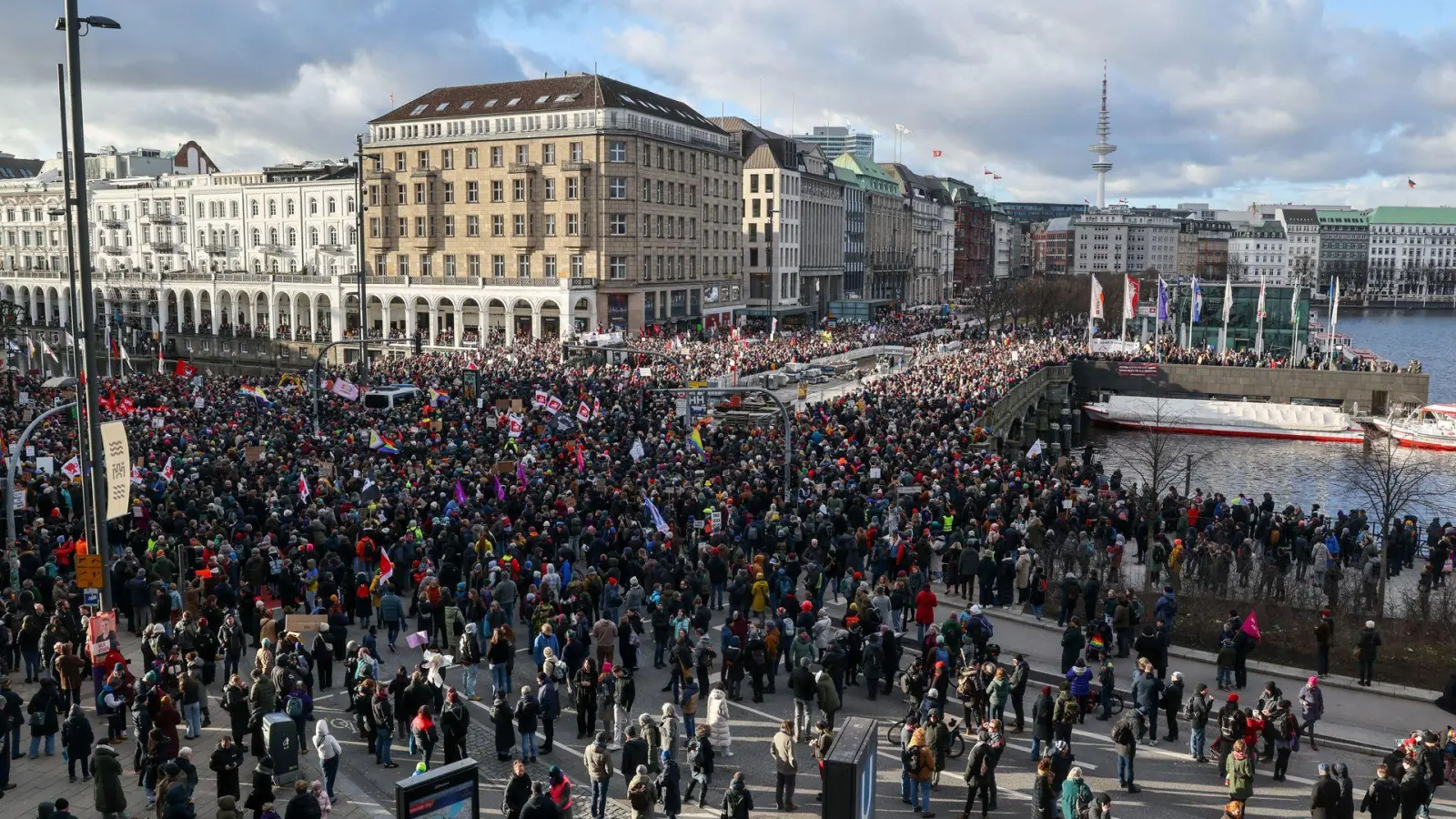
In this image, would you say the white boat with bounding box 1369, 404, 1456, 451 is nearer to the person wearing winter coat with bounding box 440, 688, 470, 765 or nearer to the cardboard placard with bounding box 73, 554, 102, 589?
the person wearing winter coat with bounding box 440, 688, 470, 765

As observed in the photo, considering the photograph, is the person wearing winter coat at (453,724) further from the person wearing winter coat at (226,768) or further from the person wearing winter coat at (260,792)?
the person wearing winter coat at (226,768)

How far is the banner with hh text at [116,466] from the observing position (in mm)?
17344

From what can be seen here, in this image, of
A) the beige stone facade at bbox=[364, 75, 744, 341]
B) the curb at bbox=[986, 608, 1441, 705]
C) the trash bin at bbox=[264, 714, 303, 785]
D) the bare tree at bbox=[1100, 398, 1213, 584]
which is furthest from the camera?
the beige stone facade at bbox=[364, 75, 744, 341]

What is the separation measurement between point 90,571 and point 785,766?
1021 centimetres

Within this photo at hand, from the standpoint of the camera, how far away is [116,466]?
17672 millimetres

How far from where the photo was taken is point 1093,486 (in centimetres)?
3700

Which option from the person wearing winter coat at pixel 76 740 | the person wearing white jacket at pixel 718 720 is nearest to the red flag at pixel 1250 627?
the person wearing white jacket at pixel 718 720

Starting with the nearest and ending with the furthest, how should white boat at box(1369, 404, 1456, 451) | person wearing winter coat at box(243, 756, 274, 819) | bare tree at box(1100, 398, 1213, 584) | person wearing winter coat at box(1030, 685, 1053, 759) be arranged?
person wearing winter coat at box(243, 756, 274, 819) < person wearing winter coat at box(1030, 685, 1053, 759) < bare tree at box(1100, 398, 1213, 584) < white boat at box(1369, 404, 1456, 451)

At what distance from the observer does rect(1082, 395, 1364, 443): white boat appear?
233ft

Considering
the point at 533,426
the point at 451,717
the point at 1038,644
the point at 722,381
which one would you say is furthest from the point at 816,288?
the point at 451,717

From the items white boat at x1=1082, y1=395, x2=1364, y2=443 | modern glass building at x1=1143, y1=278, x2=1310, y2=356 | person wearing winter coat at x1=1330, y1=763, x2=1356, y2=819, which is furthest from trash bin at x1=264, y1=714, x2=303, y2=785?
modern glass building at x1=1143, y1=278, x2=1310, y2=356

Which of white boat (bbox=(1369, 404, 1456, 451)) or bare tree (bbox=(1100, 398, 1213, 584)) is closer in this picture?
bare tree (bbox=(1100, 398, 1213, 584))

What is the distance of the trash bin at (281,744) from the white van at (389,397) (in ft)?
109

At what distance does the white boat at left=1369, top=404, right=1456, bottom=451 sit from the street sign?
64773 millimetres
